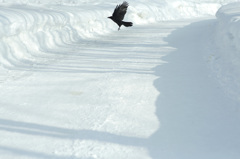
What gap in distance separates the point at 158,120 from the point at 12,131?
1.89 metres

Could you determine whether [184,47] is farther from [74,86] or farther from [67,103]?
[67,103]

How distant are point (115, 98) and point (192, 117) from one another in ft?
4.31

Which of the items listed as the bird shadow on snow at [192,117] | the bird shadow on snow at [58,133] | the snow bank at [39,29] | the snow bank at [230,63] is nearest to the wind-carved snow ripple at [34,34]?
the snow bank at [39,29]

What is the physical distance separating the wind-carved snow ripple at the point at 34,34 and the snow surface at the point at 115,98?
1.5 inches

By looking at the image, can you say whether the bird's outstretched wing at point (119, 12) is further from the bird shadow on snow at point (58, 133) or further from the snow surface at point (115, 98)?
the bird shadow on snow at point (58, 133)

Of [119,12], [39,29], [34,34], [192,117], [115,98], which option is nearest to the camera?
[192,117]

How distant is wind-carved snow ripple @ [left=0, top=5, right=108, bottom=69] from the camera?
746 centimetres

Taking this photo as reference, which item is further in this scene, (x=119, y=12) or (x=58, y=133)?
(x=119, y=12)

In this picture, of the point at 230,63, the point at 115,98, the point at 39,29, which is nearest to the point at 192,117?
the point at 115,98

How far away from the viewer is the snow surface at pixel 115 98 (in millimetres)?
3359

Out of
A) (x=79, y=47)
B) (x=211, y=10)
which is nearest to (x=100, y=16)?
(x=79, y=47)

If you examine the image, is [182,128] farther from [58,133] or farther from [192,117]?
[58,133]

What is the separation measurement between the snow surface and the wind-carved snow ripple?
0.13ft

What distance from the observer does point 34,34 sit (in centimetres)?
928
